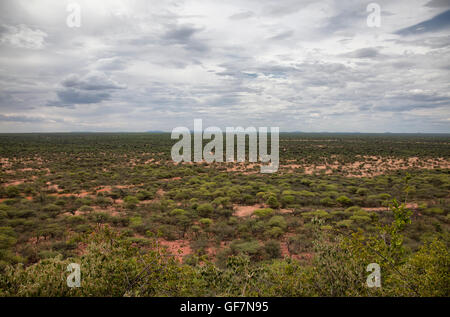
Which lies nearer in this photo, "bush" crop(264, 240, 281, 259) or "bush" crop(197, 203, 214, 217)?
"bush" crop(264, 240, 281, 259)

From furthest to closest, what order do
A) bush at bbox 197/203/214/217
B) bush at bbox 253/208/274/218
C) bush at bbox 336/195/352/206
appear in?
bush at bbox 336/195/352/206 → bush at bbox 197/203/214/217 → bush at bbox 253/208/274/218

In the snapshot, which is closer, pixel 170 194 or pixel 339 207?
pixel 339 207

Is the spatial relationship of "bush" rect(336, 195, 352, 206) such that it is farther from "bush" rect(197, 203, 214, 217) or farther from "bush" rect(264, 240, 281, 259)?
"bush" rect(197, 203, 214, 217)

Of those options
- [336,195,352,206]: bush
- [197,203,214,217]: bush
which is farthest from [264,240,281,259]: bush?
[336,195,352,206]: bush

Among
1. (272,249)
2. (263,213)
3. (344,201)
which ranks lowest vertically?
(272,249)

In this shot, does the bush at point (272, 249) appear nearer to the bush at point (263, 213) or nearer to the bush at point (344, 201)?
the bush at point (263, 213)

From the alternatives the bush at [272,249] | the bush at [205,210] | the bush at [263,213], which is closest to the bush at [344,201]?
the bush at [263,213]

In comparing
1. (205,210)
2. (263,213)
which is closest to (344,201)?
(263,213)

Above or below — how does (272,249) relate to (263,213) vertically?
below

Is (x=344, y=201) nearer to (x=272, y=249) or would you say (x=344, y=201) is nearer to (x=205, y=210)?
(x=272, y=249)

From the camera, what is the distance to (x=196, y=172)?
43781mm

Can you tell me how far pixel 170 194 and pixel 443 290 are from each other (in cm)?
2491
